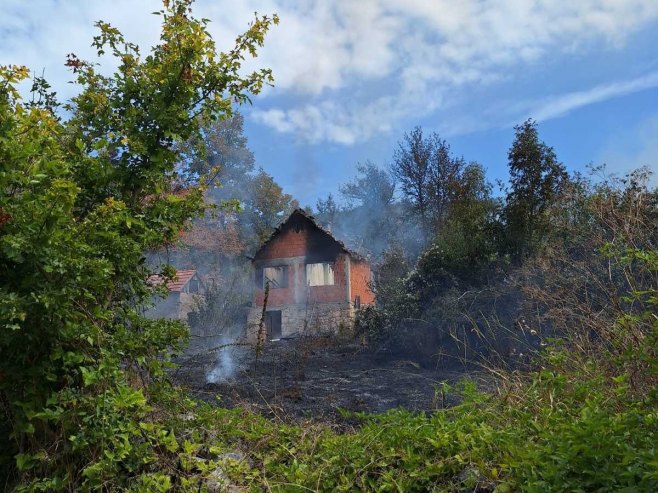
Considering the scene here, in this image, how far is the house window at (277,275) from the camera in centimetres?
2760

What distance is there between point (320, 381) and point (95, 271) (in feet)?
25.6

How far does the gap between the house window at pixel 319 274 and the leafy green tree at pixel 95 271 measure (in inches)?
872

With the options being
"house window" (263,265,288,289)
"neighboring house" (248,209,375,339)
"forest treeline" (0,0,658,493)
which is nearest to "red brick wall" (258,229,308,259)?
"neighboring house" (248,209,375,339)

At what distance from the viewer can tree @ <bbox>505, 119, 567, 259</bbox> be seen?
51.0 feet

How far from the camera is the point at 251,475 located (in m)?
4.30

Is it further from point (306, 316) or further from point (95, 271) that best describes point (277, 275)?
point (95, 271)

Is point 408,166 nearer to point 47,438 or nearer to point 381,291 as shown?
point 381,291

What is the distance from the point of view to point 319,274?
2734 cm

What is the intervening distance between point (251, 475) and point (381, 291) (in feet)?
45.7

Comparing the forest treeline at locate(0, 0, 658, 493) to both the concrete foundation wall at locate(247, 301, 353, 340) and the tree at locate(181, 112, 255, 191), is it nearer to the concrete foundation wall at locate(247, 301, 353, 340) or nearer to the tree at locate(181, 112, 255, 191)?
the concrete foundation wall at locate(247, 301, 353, 340)

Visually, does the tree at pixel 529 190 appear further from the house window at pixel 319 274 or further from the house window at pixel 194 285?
the house window at pixel 194 285

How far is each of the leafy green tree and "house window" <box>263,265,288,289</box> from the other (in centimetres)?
2246

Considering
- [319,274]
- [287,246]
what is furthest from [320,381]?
[287,246]

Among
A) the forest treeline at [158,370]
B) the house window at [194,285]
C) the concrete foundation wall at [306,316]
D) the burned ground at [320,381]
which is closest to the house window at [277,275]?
the concrete foundation wall at [306,316]
